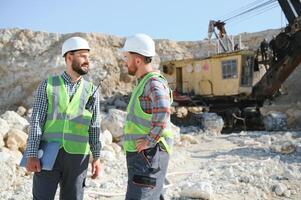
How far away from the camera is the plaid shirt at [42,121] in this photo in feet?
9.07

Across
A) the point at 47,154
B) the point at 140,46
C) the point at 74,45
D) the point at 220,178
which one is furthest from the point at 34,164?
the point at 220,178

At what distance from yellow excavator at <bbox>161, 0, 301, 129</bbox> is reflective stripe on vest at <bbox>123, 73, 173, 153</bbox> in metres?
12.6

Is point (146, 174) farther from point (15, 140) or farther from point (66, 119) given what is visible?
point (15, 140)

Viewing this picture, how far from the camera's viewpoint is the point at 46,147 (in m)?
2.84

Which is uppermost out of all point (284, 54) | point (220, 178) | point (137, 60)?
point (284, 54)

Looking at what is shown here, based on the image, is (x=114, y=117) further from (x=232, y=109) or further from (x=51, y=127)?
(x=232, y=109)

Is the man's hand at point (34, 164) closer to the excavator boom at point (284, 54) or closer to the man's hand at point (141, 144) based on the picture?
the man's hand at point (141, 144)

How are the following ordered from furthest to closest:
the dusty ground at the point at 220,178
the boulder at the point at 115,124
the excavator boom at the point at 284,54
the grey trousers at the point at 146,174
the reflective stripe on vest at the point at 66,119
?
the excavator boom at the point at 284,54 → the boulder at the point at 115,124 → the dusty ground at the point at 220,178 → the reflective stripe on vest at the point at 66,119 → the grey trousers at the point at 146,174

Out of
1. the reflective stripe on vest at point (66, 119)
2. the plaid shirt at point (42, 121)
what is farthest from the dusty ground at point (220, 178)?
the reflective stripe on vest at point (66, 119)

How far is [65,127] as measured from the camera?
2889 millimetres

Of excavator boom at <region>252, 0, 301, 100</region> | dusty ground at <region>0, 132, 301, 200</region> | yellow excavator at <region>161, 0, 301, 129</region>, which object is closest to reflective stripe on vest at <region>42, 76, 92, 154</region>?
dusty ground at <region>0, 132, 301, 200</region>

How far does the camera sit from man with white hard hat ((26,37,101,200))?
2.77 m

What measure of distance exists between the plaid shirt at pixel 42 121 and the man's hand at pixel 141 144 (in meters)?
0.69

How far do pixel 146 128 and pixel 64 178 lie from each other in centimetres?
78
